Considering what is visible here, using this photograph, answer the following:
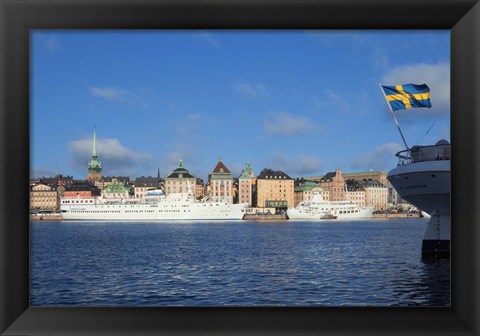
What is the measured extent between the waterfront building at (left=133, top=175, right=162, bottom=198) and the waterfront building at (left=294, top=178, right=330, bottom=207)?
12.0 metres

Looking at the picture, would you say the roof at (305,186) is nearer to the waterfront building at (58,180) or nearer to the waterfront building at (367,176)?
the waterfront building at (367,176)

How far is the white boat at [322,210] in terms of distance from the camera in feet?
142

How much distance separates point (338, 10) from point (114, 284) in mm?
10909

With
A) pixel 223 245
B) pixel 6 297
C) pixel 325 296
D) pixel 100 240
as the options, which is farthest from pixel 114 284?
pixel 100 240

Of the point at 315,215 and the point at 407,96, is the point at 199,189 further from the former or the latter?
the point at 407,96

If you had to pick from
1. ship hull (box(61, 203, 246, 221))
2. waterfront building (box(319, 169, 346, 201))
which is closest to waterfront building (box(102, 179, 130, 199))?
ship hull (box(61, 203, 246, 221))

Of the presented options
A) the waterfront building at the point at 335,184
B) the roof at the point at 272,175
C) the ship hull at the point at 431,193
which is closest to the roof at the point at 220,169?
the roof at the point at 272,175

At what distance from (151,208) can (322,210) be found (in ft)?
47.3

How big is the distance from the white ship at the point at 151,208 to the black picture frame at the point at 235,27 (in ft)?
123

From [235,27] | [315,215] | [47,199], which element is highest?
[235,27]

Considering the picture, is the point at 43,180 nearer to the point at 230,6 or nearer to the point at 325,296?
the point at 325,296

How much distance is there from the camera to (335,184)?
48500mm

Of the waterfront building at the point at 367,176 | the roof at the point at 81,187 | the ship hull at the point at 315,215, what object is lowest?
the ship hull at the point at 315,215

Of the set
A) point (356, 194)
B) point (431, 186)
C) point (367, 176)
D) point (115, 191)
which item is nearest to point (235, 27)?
point (431, 186)
